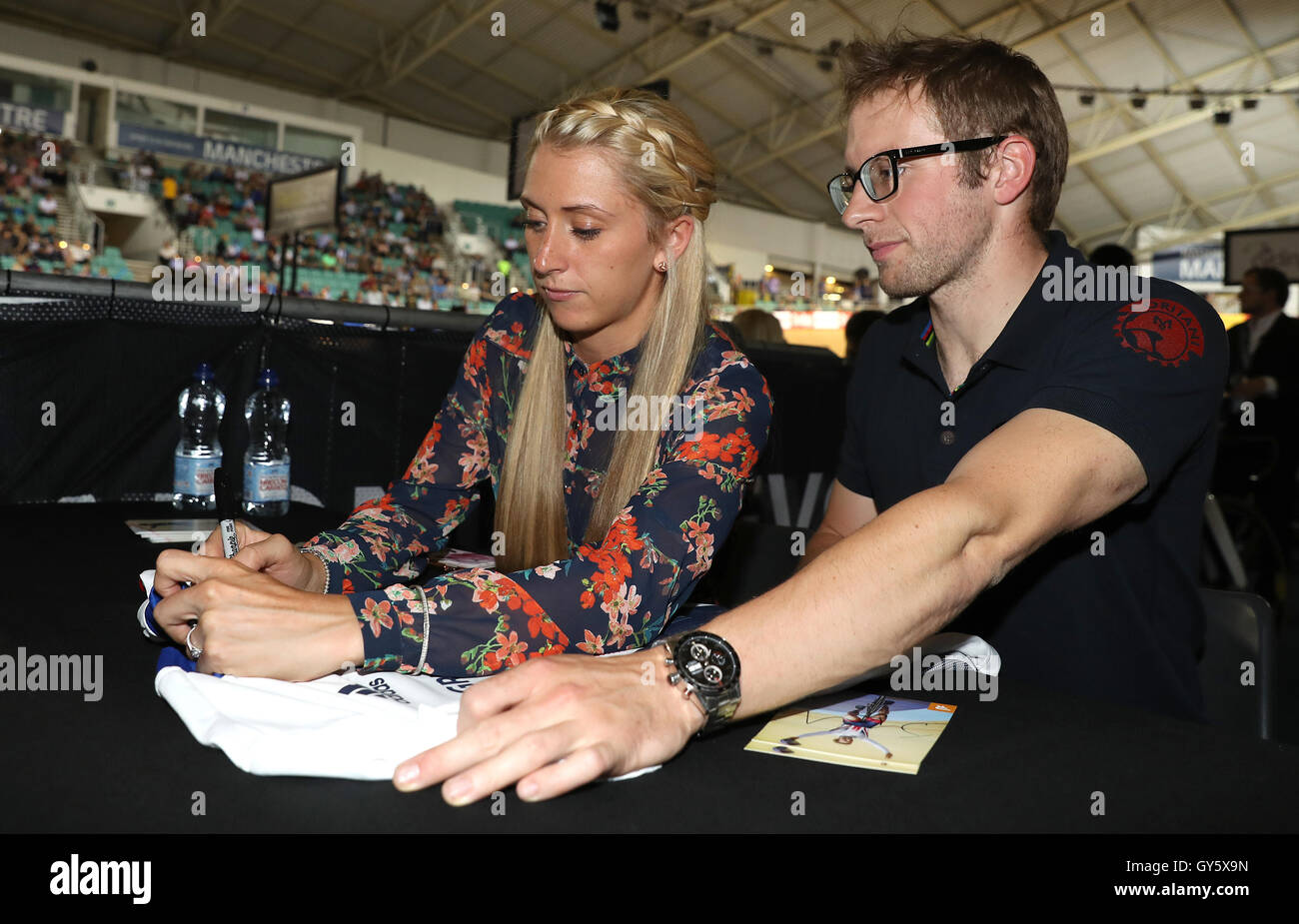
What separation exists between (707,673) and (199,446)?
1869 millimetres

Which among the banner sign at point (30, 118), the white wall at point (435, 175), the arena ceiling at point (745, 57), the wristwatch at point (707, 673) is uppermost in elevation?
the arena ceiling at point (745, 57)

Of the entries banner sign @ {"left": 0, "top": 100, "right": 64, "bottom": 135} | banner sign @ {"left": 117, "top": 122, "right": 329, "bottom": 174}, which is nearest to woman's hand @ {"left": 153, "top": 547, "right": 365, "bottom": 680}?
banner sign @ {"left": 117, "top": 122, "right": 329, "bottom": 174}

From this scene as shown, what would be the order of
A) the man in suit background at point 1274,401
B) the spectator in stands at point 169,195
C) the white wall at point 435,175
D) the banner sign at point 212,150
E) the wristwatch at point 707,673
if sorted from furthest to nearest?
the white wall at point 435,175, the spectator in stands at point 169,195, the banner sign at point 212,150, the man in suit background at point 1274,401, the wristwatch at point 707,673

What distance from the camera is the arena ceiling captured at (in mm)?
13266

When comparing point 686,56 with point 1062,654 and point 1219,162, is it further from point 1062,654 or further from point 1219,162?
point 1062,654

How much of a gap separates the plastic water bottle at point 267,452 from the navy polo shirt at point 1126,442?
1.31m

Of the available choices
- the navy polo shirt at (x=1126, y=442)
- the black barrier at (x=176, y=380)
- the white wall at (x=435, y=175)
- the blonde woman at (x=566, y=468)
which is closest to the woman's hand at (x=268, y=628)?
the blonde woman at (x=566, y=468)

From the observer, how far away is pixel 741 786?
0.76 meters

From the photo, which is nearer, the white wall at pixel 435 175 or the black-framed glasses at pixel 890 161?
the black-framed glasses at pixel 890 161

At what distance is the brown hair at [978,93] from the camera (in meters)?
1.37
